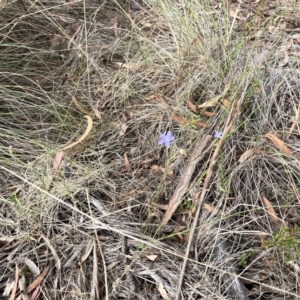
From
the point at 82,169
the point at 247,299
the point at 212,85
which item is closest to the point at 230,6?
the point at 212,85

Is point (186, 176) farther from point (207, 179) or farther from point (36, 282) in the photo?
point (36, 282)

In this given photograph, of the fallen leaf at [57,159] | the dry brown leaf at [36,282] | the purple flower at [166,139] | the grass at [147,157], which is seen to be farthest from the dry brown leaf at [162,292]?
the fallen leaf at [57,159]

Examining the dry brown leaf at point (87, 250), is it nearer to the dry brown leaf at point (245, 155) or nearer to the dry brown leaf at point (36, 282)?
the dry brown leaf at point (36, 282)

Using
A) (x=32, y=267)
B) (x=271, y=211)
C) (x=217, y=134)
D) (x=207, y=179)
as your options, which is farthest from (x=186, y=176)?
(x=32, y=267)

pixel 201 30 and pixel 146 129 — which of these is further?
pixel 201 30

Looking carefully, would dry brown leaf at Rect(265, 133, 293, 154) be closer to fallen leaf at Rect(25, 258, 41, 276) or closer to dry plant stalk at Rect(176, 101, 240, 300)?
dry plant stalk at Rect(176, 101, 240, 300)

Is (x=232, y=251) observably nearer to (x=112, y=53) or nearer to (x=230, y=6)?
(x=112, y=53)
